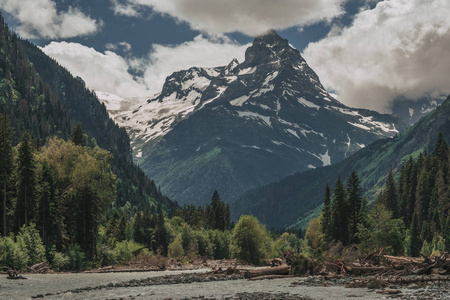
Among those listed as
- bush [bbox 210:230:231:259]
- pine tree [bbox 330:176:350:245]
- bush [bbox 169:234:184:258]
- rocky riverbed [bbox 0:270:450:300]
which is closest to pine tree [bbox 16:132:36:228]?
rocky riverbed [bbox 0:270:450:300]

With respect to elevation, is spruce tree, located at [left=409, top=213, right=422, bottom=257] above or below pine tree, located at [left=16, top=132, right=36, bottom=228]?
below

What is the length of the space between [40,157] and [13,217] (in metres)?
12.8

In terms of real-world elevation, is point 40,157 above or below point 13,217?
above

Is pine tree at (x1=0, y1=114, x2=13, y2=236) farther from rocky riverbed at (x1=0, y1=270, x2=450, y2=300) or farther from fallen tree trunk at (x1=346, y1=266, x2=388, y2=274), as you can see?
fallen tree trunk at (x1=346, y1=266, x2=388, y2=274)

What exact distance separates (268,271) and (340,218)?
50404 mm

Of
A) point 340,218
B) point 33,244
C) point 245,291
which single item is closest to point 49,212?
point 33,244

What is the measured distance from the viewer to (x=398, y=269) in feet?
162

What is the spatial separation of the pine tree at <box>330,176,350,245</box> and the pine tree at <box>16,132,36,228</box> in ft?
202

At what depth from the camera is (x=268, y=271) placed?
59.1m

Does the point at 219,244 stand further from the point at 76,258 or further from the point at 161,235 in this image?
the point at 76,258

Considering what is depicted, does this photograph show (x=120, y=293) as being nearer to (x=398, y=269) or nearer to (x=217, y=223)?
(x=398, y=269)

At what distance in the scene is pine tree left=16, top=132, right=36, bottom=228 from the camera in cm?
7512

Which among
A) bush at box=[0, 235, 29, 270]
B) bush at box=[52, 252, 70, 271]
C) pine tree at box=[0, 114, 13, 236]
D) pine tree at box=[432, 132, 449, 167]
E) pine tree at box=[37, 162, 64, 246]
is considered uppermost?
pine tree at box=[432, 132, 449, 167]

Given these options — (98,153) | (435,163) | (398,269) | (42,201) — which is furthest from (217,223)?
(398,269)
